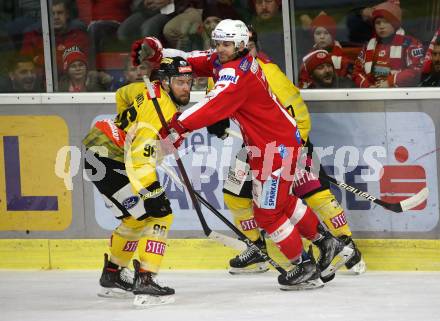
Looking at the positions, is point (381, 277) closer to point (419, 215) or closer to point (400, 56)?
point (419, 215)

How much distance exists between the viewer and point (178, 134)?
6004 millimetres

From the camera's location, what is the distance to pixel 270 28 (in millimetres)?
7227

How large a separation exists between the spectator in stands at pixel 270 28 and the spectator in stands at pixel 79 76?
102 cm

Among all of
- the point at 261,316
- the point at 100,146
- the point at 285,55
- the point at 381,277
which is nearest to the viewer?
the point at 261,316

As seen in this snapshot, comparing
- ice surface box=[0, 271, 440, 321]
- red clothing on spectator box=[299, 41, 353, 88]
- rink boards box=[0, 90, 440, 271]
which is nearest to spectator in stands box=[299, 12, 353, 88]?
red clothing on spectator box=[299, 41, 353, 88]

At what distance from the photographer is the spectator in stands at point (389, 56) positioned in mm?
6934

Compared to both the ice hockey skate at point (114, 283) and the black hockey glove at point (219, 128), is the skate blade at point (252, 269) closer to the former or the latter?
the ice hockey skate at point (114, 283)

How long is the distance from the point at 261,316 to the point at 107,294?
1094 millimetres

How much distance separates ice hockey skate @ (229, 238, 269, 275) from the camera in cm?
707

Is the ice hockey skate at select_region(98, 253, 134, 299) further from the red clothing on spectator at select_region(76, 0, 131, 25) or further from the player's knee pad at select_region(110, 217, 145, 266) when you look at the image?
the red clothing on spectator at select_region(76, 0, 131, 25)

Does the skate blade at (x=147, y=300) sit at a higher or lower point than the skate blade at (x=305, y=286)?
higher

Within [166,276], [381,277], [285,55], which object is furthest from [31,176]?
[381,277]

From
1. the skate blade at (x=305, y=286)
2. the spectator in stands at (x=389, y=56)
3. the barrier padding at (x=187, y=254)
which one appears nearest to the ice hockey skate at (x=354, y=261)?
the barrier padding at (x=187, y=254)

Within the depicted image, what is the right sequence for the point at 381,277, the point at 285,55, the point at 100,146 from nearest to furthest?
the point at 100,146
the point at 381,277
the point at 285,55
